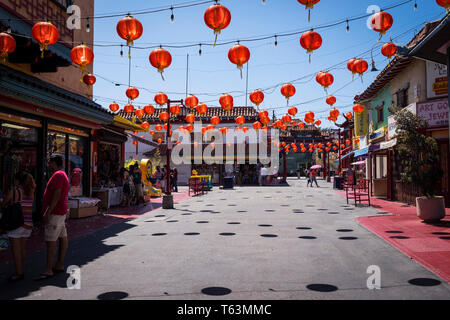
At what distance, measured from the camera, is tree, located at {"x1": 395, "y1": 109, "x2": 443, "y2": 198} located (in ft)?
33.2

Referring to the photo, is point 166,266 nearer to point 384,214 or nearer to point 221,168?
point 384,214

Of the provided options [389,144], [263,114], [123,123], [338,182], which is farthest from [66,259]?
[338,182]

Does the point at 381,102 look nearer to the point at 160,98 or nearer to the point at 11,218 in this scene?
the point at 160,98

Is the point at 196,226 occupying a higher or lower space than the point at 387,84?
lower

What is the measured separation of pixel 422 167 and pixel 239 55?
6.68 meters

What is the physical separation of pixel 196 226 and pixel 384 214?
696 cm

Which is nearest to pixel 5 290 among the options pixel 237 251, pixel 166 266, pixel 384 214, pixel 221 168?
pixel 166 266

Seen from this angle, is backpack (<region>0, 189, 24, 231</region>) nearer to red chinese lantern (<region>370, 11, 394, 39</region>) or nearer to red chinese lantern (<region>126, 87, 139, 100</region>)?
red chinese lantern (<region>370, 11, 394, 39</region>)

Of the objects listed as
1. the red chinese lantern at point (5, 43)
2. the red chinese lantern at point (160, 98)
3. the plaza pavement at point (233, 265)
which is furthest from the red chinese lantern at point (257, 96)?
the red chinese lantern at point (5, 43)

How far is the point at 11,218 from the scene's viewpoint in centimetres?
487

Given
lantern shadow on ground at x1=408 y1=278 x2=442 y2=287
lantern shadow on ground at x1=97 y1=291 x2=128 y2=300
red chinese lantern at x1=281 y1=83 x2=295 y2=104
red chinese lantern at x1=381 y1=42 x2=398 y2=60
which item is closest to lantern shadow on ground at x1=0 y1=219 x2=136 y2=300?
lantern shadow on ground at x1=97 y1=291 x2=128 y2=300

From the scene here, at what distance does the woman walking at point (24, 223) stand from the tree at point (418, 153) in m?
10.0

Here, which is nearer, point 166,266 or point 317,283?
point 317,283

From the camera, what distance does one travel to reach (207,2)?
8742mm
